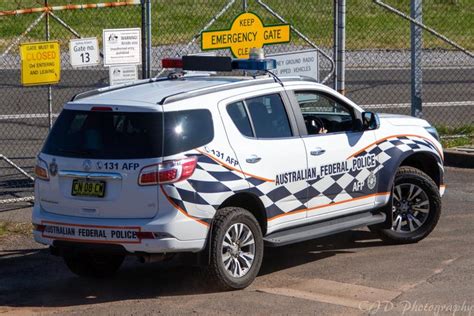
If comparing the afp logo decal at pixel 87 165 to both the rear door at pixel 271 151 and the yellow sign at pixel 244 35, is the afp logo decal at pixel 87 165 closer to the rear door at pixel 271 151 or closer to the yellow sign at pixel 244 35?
the rear door at pixel 271 151

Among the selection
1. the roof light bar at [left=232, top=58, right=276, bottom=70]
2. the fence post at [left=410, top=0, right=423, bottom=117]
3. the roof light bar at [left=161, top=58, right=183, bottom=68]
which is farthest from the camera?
the fence post at [left=410, top=0, right=423, bottom=117]

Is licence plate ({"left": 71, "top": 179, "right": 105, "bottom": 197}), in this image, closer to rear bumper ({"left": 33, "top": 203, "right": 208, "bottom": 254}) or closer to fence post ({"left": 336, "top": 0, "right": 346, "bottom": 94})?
rear bumper ({"left": 33, "top": 203, "right": 208, "bottom": 254})

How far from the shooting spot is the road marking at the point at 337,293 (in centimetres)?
793

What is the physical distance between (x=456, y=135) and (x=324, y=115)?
18.8 ft

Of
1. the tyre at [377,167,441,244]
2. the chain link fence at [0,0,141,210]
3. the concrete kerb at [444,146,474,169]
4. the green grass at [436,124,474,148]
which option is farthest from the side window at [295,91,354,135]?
the green grass at [436,124,474,148]

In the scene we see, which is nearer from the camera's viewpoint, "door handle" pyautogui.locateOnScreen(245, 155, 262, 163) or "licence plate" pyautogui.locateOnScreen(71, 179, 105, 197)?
"licence plate" pyautogui.locateOnScreen(71, 179, 105, 197)

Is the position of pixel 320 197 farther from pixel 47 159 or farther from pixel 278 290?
pixel 47 159

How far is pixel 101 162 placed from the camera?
7973mm

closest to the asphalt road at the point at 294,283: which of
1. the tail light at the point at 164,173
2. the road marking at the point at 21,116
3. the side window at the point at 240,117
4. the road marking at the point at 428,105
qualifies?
the tail light at the point at 164,173

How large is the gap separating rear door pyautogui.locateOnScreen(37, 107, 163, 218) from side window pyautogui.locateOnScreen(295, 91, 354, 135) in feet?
6.09

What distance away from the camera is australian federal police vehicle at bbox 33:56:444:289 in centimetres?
787

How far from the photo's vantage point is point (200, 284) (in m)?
8.59

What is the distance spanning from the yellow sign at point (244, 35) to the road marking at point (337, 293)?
470 cm

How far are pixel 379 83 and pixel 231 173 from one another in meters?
13.2
